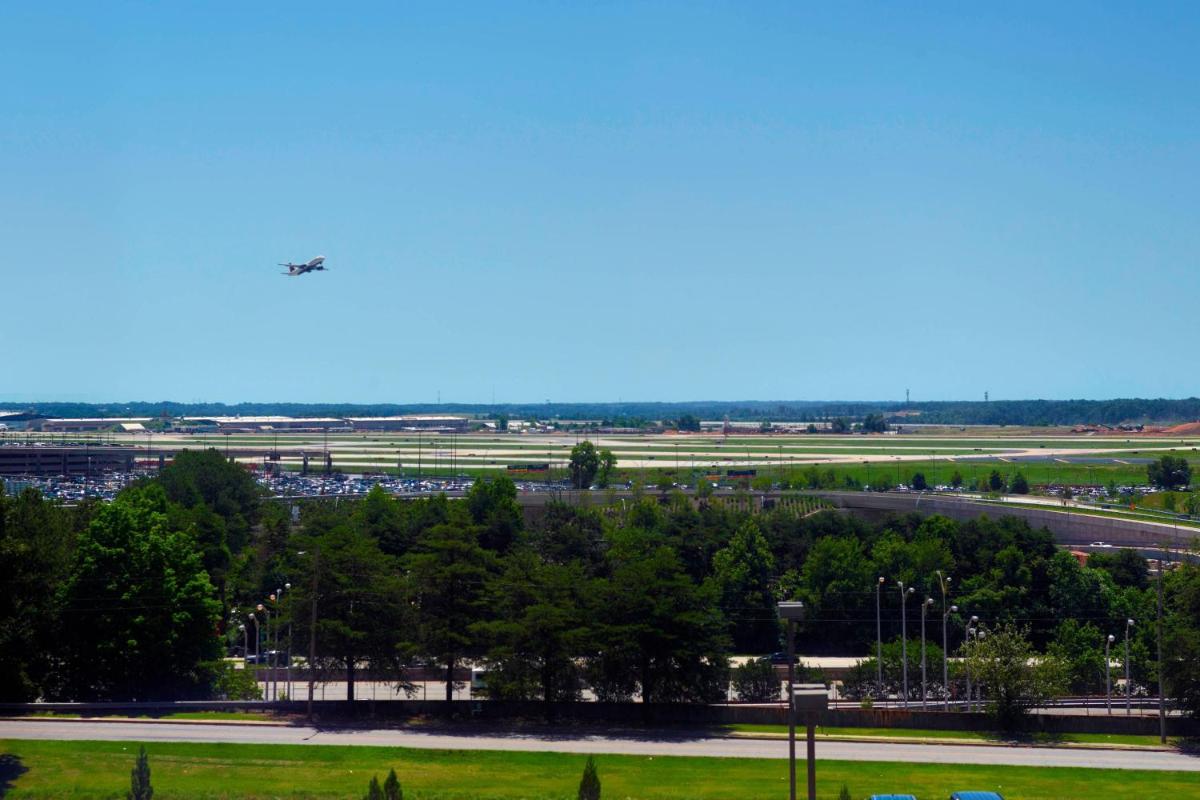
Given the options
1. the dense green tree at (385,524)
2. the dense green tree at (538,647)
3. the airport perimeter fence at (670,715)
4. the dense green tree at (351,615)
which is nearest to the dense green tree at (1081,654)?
the airport perimeter fence at (670,715)

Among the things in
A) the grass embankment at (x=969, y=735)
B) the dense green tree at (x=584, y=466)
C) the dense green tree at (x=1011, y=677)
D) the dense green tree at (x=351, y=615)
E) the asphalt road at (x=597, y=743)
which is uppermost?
the dense green tree at (x=584, y=466)

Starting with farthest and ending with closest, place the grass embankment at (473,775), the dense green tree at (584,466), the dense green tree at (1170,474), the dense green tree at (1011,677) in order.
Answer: the dense green tree at (584,466) → the dense green tree at (1170,474) → the dense green tree at (1011,677) → the grass embankment at (473,775)

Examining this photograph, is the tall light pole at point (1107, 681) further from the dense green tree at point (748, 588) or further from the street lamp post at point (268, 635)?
the street lamp post at point (268, 635)

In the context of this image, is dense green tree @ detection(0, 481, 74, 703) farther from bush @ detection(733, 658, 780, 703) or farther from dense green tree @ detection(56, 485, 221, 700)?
bush @ detection(733, 658, 780, 703)

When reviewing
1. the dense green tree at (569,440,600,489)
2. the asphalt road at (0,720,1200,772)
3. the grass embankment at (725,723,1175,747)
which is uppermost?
the dense green tree at (569,440,600,489)

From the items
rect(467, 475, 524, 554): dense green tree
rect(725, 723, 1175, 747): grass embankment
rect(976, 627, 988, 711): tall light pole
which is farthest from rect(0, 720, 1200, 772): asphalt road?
rect(467, 475, 524, 554): dense green tree

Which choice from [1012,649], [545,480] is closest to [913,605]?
[1012,649]

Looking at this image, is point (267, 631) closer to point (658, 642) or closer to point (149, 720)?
point (149, 720)
